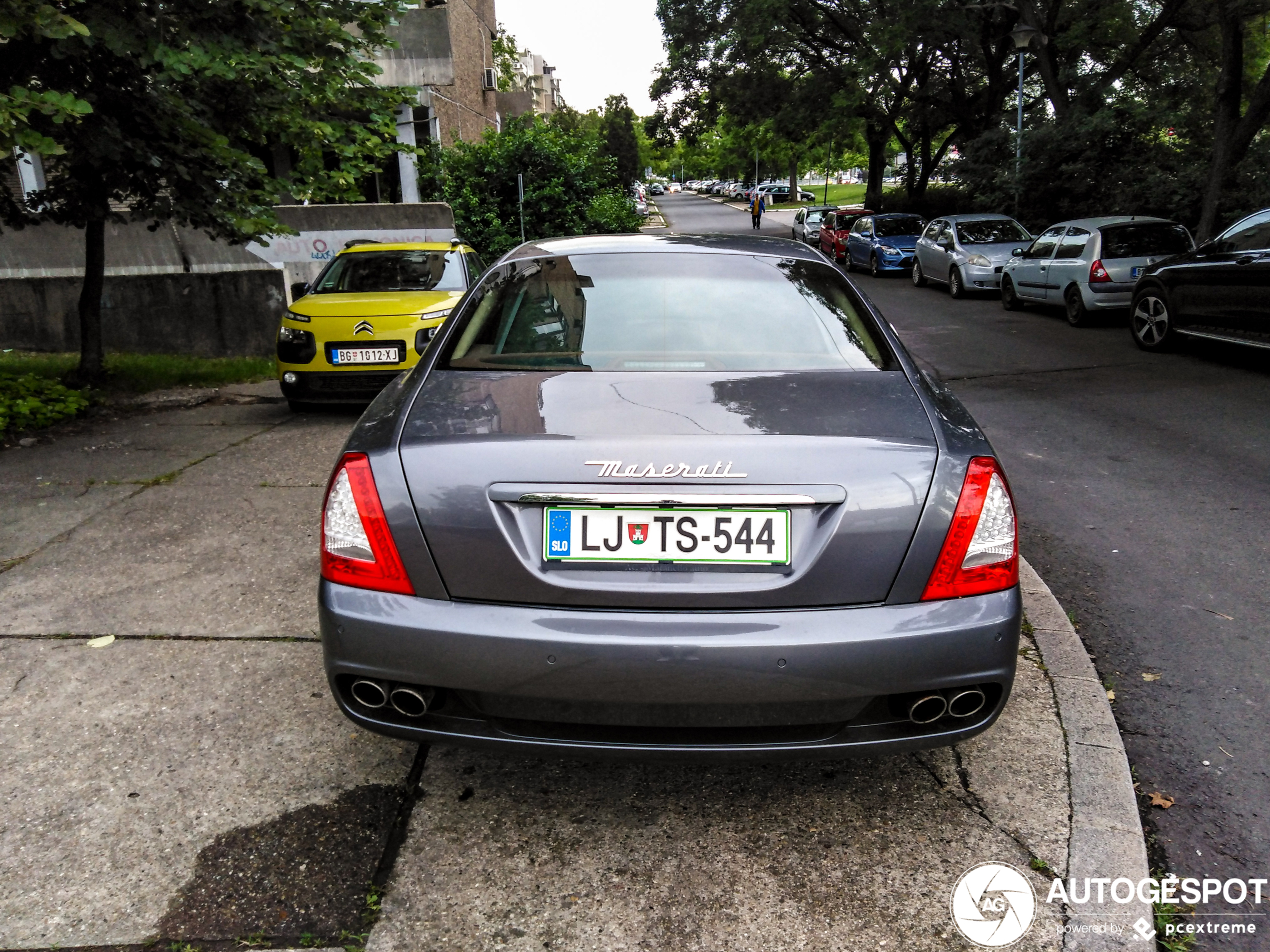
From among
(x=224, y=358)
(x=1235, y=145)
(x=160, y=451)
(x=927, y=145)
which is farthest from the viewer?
(x=927, y=145)

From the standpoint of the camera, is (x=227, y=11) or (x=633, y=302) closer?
(x=633, y=302)

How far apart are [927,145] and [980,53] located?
736 cm

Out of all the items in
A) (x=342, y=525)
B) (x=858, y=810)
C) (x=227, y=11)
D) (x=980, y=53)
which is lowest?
(x=858, y=810)

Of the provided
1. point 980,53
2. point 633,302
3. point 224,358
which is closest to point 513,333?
point 633,302

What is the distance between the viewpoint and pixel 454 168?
18.0 metres

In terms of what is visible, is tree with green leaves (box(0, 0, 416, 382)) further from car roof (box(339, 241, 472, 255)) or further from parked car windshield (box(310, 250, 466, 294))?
parked car windshield (box(310, 250, 466, 294))

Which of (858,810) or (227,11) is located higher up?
(227,11)

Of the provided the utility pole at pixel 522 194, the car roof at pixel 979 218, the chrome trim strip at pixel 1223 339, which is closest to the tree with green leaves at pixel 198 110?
the utility pole at pixel 522 194

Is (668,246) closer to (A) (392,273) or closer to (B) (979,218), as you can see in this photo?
(A) (392,273)

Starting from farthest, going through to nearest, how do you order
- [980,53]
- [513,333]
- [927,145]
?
[927,145] < [980,53] < [513,333]

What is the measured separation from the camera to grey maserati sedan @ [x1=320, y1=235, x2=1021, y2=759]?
231 centimetres

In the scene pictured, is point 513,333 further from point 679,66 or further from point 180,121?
point 679,66

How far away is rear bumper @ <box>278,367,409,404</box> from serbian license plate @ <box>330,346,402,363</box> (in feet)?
0.30

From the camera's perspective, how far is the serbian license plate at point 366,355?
8.27 meters
